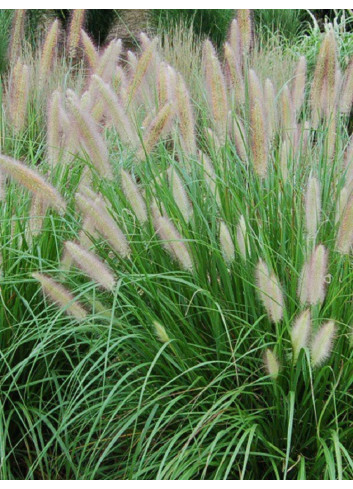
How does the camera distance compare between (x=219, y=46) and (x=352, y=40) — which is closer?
(x=352, y=40)

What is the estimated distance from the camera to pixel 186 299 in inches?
85.9

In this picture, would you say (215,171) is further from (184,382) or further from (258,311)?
(184,382)

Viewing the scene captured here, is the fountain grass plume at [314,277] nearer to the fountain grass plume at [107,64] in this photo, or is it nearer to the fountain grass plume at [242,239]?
the fountain grass plume at [242,239]

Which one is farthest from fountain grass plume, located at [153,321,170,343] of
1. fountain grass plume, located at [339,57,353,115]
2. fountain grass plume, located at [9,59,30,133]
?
fountain grass plume, located at [339,57,353,115]

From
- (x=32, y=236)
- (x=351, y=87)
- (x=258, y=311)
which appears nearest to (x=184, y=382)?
(x=258, y=311)

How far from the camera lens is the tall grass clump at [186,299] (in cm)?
198

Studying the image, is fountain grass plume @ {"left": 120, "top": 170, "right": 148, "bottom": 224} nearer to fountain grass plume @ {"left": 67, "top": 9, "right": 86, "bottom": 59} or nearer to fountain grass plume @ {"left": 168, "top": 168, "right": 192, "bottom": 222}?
fountain grass plume @ {"left": 168, "top": 168, "right": 192, "bottom": 222}

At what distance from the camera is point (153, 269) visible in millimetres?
2279

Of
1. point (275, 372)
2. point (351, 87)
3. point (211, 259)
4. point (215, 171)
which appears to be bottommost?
point (275, 372)

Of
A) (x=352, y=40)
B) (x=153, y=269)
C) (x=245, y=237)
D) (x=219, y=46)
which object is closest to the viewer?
(x=245, y=237)

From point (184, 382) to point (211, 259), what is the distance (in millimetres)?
382

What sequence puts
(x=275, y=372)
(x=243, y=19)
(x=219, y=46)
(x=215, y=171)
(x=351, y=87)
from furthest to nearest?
1. (x=219, y=46)
2. (x=243, y=19)
3. (x=351, y=87)
4. (x=215, y=171)
5. (x=275, y=372)

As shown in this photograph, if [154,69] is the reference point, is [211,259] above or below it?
below

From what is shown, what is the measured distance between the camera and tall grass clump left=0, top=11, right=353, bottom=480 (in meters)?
1.98
